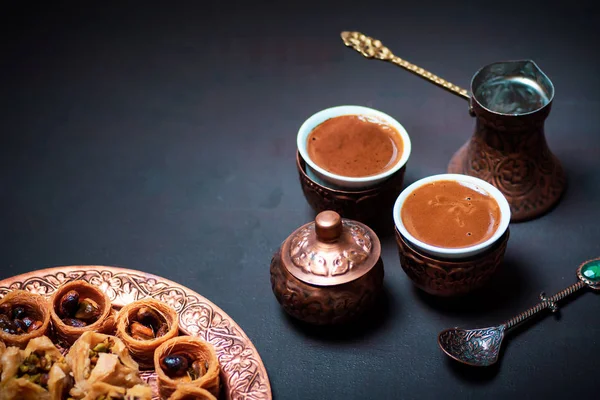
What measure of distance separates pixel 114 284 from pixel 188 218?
427mm

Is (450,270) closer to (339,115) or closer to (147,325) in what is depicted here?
(339,115)

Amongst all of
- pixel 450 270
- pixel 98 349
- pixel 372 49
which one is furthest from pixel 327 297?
pixel 372 49

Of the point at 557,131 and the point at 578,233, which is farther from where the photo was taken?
the point at 557,131

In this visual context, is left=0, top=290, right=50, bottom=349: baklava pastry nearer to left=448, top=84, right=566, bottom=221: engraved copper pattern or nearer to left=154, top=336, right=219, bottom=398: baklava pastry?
left=154, top=336, right=219, bottom=398: baklava pastry

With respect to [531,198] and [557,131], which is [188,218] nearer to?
[531,198]

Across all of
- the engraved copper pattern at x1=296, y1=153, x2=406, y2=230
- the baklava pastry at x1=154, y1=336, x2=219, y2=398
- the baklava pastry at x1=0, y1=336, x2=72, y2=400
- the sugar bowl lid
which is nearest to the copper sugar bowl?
the sugar bowl lid

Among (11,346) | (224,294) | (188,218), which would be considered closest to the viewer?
(11,346)

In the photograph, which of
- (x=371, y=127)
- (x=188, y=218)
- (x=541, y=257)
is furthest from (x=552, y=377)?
(x=188, y=218)

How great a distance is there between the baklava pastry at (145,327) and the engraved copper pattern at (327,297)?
29cm

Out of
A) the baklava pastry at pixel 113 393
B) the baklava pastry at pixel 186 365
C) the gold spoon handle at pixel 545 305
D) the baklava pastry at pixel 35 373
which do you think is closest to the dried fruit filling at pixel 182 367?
the baklava pastry at pixel 186 365

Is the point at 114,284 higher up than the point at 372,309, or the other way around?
the point at 114,284

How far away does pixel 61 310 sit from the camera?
7.55 ft

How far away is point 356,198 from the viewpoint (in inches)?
99.7

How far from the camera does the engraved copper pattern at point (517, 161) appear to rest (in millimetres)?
2539
